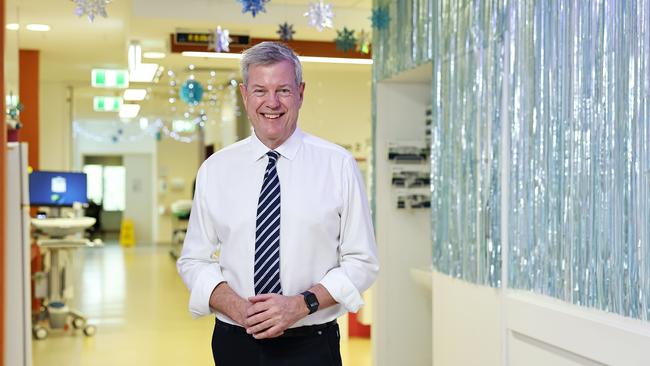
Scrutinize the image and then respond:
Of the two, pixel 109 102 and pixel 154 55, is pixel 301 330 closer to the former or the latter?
pixel 154 55

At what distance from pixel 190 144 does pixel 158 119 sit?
1474 millimetres

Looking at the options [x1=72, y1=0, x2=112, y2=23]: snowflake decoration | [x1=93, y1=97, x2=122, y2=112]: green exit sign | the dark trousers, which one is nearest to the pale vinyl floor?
[x1=72, y1=0, x2=112, y2=23]: snowflake decoration

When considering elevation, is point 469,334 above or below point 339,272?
below

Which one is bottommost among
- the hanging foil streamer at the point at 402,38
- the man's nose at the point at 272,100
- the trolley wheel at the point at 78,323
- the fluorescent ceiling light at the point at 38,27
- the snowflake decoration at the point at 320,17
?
the trolley wheel at the point at 78,323

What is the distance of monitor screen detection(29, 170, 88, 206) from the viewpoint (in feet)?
31.0

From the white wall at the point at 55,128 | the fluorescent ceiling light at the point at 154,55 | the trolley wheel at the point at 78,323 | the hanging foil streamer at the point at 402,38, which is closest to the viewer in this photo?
the hanging foil streamer at the point at 402,38

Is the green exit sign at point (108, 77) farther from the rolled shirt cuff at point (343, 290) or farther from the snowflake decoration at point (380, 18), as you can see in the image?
the rolled shirt cuff at point (343, 290)

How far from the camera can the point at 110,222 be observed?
28.8 m

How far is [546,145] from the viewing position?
3.73m

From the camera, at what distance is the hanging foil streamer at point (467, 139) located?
4.29 m

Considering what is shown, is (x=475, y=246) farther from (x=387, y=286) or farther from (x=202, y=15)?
(x=202, y=15)

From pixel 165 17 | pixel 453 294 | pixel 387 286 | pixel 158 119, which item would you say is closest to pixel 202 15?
pixel 165 17

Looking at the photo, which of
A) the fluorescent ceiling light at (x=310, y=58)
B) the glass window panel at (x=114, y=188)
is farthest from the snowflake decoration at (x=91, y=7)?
the glass window panel at (x=114, y=188)

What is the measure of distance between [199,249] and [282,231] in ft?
0.91
